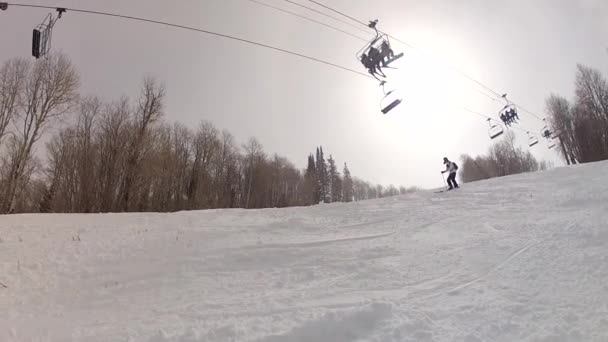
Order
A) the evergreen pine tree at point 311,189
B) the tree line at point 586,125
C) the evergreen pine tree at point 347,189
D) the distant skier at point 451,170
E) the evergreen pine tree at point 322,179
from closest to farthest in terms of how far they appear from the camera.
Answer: the distant skier at point 451,170
the tree line at point 586,125
the evergreen pine tree at point 311,189
the evergreen pine tree at point 322,179
the evergreen pine tree at point 347,189

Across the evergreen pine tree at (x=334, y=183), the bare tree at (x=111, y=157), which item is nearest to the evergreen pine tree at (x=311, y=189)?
the evergreen pine tree at (x=334, y=183)

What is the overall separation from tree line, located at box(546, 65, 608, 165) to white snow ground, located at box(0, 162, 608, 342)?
132 ft

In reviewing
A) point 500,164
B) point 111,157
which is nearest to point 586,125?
point 500,164

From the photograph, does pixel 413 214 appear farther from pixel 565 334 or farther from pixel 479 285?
pixel 565 334

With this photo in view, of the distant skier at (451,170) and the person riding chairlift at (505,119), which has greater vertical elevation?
the person riding chairlift at (505,119)

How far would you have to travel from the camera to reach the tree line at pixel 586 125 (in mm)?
39972

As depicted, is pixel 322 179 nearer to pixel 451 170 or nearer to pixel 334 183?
pixel 334 183

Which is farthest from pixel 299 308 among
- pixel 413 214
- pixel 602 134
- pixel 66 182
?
pixel 602 134

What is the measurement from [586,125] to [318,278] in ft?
172

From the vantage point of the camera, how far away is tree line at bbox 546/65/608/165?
3997 centimetres

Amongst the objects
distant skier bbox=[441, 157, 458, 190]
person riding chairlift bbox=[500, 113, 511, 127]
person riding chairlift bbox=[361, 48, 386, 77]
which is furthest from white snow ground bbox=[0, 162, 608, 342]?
person riding chairlift bbox=[500, 113, 511, 127]

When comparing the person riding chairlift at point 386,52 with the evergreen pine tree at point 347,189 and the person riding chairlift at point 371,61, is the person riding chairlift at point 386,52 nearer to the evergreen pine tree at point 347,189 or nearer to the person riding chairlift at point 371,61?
the person riding chairlift at point 371,61

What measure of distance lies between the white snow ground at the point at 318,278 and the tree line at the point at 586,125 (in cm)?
4032

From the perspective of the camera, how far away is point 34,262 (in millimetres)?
7020
